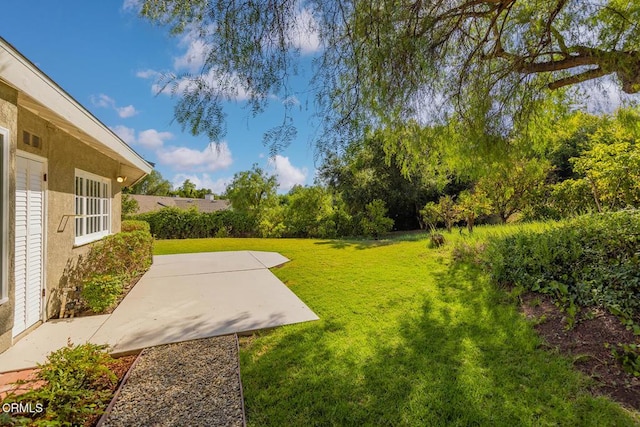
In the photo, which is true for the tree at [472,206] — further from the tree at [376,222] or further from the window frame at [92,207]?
the window frame at [92,207]

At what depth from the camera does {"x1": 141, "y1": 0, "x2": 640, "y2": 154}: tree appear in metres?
2.95

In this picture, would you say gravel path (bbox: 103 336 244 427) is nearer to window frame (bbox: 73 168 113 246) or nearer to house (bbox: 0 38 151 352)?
house (bbox: 0 38 151 352)

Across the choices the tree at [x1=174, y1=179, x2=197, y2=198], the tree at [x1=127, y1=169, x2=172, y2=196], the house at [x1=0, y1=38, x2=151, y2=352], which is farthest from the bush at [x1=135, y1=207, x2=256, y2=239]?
the tree at [x1=174, y1=179, x2=197, y2=198]

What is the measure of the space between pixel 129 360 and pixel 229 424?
6.01ft

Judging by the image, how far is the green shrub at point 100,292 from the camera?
473cm

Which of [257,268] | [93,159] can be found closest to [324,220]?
[257,268]

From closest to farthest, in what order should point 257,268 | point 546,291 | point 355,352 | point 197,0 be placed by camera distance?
1. point 197,0
2. point 355,352
3. point 546,291
4. point 257,268

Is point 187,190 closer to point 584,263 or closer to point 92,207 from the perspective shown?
point 92,207

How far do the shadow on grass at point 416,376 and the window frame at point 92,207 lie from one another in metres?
4.28

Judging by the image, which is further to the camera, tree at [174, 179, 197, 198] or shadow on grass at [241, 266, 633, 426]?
tree at [174, 179, 197, 198]

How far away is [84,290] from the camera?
4.74m

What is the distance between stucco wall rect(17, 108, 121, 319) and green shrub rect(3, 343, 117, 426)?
2.15 m

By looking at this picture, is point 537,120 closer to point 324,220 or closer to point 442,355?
point 442,355

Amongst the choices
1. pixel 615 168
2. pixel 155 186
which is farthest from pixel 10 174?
pixel 155 186
